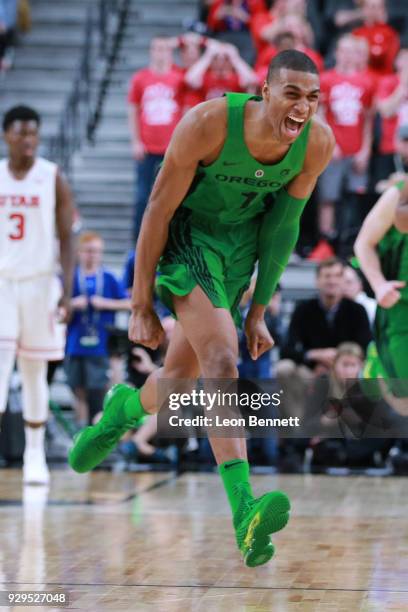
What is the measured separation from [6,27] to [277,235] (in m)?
9.87

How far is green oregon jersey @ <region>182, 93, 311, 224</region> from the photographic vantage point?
4.63 meters

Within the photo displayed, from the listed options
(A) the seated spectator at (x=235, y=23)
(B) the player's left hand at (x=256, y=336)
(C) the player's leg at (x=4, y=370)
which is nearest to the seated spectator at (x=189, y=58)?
(A) the seated spectator at (x=235, y=23)

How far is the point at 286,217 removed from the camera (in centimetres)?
→ 495

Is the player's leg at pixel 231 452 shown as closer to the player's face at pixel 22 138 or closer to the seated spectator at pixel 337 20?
the player's face at pixel 22 138

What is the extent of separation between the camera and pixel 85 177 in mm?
13508

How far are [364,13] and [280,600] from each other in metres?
8.82

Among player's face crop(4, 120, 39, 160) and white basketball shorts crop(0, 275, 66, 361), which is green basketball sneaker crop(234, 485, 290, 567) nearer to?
white basketball shorts crop(0, 275, 66, 361)

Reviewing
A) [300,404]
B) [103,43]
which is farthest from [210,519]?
[103,43]

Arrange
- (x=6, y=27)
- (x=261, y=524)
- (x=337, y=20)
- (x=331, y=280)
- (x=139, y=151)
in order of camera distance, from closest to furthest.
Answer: (x=261, y=524), (x=331, y=280), (x=139, y=151), (x=337, y=20), (x=6, y=27)

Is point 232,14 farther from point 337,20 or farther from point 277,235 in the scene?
point 277,235

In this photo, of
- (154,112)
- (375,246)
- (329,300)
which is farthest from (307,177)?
(154,112)

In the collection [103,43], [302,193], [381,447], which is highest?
[103,43]

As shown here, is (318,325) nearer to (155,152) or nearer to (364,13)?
(155,152)

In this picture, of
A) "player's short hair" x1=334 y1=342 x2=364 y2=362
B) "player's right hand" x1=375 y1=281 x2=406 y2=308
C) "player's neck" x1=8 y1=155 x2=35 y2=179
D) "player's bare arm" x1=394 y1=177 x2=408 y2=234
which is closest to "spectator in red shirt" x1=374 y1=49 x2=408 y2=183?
"player's short hair" x1=334 y1=342 x2=364 y2=362
